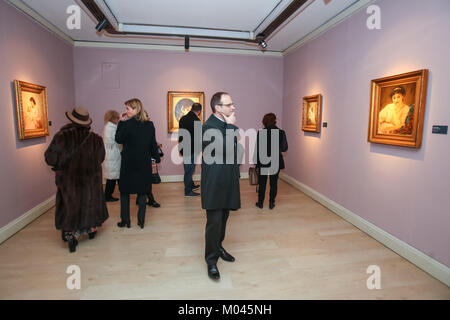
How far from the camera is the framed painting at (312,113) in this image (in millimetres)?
4930

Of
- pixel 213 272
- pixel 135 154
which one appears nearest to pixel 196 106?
pixel 135 154

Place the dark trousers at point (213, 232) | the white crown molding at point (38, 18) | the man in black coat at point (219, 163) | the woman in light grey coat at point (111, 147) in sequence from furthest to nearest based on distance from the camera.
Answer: the woman in light grey coat at point (111, 147) → the white crown molding at point (38, 18) → the dark trousers at point (213, 232) → the man in black coat at point (219, 163)

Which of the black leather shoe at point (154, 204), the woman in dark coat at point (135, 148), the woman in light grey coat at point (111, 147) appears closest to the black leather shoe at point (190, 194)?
the black leather shoe at point (154, 204)

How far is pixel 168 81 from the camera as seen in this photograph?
6207mm

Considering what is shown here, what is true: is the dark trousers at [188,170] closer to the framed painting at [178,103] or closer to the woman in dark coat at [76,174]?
the framed painting at [178,103]

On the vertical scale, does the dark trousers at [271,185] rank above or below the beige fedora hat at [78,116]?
below

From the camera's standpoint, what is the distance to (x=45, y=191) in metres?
4.49

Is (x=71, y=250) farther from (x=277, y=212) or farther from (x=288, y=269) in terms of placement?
(x=277, y=212)

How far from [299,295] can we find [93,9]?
4501 millimetres

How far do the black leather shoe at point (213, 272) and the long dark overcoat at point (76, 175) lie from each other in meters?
1.56

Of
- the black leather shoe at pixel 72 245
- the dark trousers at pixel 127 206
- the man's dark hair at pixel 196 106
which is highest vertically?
the man's dark hair at pixel 196 106

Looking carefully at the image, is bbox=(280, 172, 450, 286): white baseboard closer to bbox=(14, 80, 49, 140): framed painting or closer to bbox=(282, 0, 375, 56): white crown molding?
bbox=(282, 0, 375, 56): white crown molding

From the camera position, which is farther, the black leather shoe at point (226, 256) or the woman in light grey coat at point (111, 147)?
the woman in light grey coat at point (111, 147)
